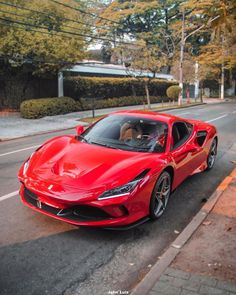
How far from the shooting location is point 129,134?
18.2ft

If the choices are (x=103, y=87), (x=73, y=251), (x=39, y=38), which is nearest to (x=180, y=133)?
(x=73, y=251)

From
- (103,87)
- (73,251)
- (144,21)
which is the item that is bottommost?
(73,251)

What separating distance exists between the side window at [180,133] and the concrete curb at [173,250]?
1026 millimetres

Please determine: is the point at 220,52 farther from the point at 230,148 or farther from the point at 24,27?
the point at 230,148

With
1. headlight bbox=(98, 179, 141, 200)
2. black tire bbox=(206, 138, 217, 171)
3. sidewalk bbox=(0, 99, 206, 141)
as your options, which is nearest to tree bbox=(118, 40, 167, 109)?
sidewalk bbox=(0, 99, 206, 141)

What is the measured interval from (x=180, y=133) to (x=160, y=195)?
4.93ft

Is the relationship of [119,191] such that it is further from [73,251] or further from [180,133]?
[180,133]

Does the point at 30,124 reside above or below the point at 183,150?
below

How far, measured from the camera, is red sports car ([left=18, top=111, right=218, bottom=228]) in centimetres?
408

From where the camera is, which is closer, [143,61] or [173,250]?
[173,250]

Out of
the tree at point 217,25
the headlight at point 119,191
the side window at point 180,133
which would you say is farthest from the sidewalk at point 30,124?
the headlight at point 119,191

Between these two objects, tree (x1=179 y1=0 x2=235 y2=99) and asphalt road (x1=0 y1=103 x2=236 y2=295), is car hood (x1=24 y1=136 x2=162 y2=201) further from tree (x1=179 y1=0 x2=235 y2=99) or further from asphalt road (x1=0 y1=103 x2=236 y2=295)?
tree (x1=179 y1=0 x2=235 y2=99)

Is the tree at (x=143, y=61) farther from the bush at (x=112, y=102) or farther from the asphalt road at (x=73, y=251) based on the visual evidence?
the asphalt road at (x=73, y=251)

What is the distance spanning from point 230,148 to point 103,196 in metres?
7.18
